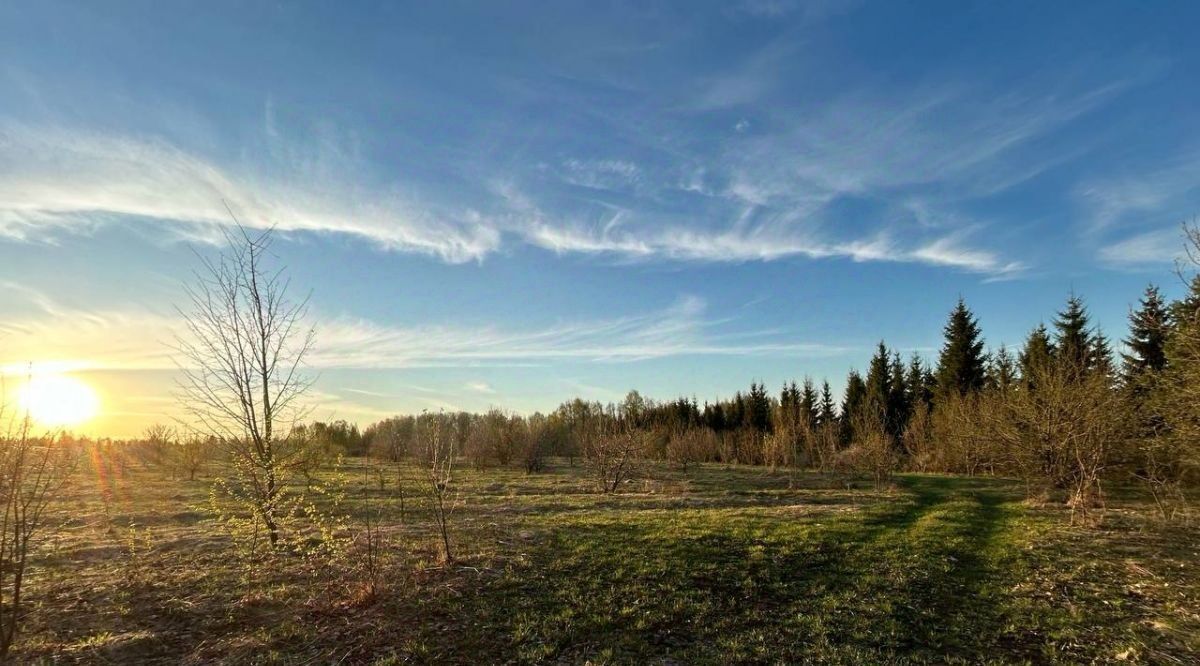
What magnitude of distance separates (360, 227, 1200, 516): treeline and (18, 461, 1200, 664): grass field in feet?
9.95

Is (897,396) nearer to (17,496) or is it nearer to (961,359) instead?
(961,359)

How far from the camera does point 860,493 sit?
2312 cm

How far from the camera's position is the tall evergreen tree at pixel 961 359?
143 ft

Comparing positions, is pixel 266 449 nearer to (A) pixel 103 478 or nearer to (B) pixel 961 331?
(A) pixel 103 478

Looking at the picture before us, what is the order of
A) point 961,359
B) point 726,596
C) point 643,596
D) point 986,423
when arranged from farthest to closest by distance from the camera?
point 961,359, point 986,423, point 726,596, point 643,596

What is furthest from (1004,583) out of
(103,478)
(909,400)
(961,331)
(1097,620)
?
(909,400)

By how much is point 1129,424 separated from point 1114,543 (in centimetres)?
791

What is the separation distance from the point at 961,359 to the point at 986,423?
22.8 meters

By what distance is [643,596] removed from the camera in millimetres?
8711

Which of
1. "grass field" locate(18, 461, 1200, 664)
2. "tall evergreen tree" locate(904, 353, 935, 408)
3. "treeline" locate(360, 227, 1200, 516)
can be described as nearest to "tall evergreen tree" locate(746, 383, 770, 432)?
"treeline" locate(360, 227, 1200, 516)

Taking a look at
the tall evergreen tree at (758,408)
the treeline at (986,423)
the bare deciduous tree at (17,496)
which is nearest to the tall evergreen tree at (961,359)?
the treeline at (986,423)

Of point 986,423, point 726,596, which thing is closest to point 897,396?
point 986,423

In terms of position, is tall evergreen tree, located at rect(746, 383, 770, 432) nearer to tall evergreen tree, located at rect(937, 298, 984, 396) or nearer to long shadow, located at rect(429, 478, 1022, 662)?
tall evergreen tree, located at rect(937, 298, 984, 396)

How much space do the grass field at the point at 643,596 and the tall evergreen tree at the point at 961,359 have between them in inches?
1249
